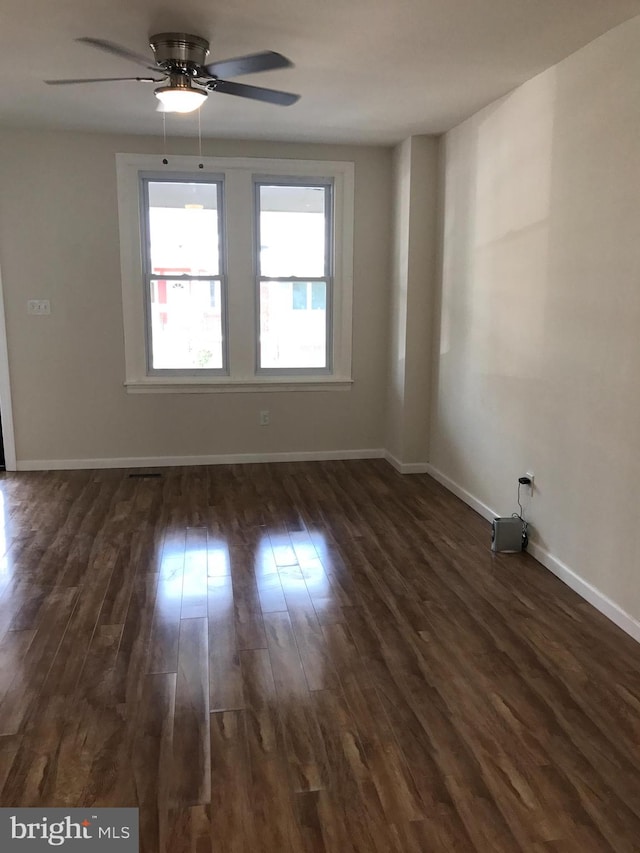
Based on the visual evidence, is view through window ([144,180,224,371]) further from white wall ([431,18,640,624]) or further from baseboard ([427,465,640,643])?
baseboard ([427,465,640,643])

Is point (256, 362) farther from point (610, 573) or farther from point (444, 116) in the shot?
point (610, 573)

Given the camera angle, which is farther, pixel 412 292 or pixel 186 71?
pixel 412 292

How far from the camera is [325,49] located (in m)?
3.13

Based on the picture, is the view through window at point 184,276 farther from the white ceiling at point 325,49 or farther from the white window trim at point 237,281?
the white ceiling at point 325,49

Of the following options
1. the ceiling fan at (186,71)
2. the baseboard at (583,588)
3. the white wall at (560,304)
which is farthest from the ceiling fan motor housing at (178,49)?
the baseboard at (583,588)

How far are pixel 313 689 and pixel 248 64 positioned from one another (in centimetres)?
249

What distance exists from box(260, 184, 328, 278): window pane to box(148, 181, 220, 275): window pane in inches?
15.7

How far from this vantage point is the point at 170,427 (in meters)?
5.46

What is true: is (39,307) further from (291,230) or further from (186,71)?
(186,71)

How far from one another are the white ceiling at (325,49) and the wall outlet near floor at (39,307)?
4.19 ft

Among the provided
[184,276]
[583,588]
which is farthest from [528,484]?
[184,276]

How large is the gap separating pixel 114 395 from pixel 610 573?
386 cm

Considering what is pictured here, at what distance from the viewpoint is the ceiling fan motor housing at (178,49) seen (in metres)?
2.95

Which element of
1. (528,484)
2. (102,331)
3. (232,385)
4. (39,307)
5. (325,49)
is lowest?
(528,484)
